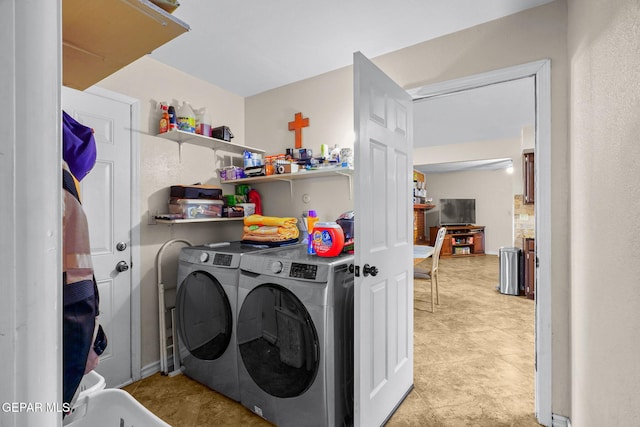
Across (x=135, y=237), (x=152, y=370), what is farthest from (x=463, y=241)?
(x=135, y=237)

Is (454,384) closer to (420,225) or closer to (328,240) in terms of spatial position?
(328,240)

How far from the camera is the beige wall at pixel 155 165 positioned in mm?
2320

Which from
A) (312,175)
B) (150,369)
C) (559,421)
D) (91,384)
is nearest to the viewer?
(91,384)

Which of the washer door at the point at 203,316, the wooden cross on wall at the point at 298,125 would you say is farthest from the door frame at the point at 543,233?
the washer door at the point at 203,316

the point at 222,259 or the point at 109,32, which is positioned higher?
the point at 109,32

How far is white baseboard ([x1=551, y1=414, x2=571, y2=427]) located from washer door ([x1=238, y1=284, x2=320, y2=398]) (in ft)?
4.57

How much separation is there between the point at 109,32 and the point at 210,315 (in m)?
1.71

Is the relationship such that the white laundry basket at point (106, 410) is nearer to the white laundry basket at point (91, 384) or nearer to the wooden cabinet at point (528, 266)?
the white laundry basket at point (91, 384)

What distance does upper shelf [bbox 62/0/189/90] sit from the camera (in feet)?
2.31

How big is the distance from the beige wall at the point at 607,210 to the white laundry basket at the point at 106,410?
3.88 feet

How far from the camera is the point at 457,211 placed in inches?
345

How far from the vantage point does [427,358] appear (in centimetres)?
266

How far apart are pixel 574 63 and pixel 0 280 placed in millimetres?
2094

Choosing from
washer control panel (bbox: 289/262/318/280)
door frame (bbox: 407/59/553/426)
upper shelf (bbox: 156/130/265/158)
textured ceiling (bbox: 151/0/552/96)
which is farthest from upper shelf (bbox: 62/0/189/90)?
door frame (bbox: 407/59/553/426)
